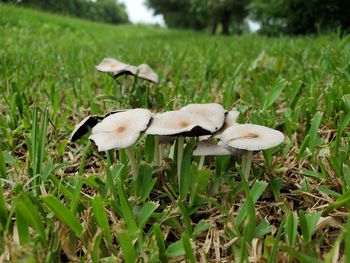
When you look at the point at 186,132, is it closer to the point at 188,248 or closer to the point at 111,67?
the point at 188,248

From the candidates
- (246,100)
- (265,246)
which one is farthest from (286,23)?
(265,246)

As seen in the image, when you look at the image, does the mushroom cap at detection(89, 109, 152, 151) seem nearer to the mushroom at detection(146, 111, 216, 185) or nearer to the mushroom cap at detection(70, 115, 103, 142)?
the mushroom at detection(146, 111, 216, 185)

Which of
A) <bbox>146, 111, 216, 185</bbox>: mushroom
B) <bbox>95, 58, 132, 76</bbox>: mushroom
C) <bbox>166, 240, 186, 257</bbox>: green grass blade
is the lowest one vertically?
<bbox>166, 240, 186, 257</bbox>: green grass blade

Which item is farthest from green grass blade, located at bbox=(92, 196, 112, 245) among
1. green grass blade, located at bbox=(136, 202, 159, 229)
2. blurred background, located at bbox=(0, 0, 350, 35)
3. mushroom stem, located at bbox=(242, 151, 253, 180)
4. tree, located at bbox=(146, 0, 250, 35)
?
tree, located at bbox=(146, 0, 250, 35)

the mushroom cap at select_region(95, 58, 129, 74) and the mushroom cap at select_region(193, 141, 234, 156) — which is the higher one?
the mushroom cap at select_region(95, 58, 129, 74)

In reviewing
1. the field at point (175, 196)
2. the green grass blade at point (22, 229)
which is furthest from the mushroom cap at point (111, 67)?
the green grass blade at point (22, 229)

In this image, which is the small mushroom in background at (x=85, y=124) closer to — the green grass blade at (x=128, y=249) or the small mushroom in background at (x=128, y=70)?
the green grass blade at (x=128, y=249)

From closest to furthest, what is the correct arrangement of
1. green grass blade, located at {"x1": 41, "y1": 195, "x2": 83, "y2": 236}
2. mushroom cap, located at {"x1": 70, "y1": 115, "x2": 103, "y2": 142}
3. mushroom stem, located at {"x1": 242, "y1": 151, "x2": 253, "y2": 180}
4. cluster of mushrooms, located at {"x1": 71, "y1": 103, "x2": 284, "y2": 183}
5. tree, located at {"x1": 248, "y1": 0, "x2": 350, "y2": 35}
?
green grass blade, located at {"x1": 41, "y1": 195, "x2": 83, "y2": 236} < cluster of mushrooms, located at {"x1": 71, "y1": 103, "x2": 284, "y2": 183} < mushroom stem, located at {"x1": 242, "y1": 151, "x2": 253, "y2": 180} < mushroom cap, located at {"x1": 70, "y1": 115, "x2": 103, "y2": 142} < tree, located at {"x1": 248, "y1": 0, "x2": 350, "y2": 35}
